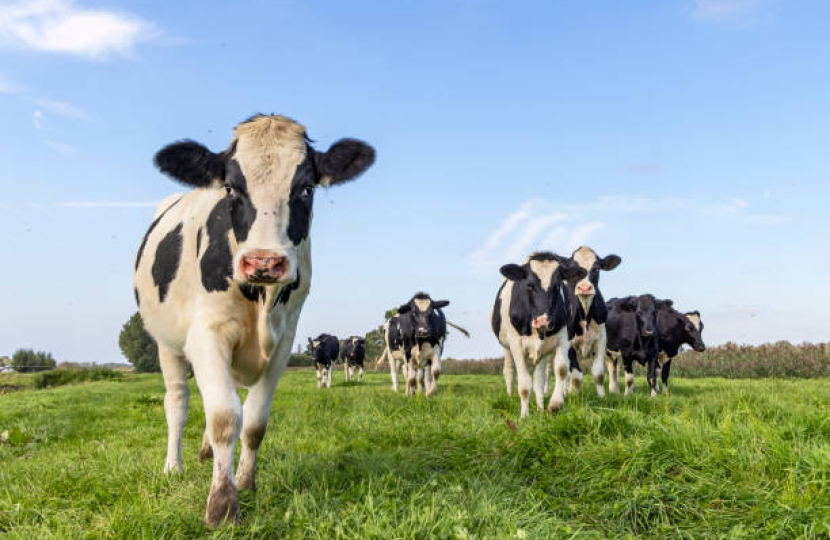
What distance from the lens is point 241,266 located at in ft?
12.7

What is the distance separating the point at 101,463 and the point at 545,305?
5337 millimetres

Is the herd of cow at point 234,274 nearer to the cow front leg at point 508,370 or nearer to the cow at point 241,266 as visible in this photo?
the cow at point 241,266

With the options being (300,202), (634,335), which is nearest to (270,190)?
(300,202)

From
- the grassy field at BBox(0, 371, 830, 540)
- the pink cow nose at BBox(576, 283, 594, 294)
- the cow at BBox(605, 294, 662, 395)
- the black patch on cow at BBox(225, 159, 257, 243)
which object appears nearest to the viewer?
the grassy field at BBox(0, 371, 830, 540)

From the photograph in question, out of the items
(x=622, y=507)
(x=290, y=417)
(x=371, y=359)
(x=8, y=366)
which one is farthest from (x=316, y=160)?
(x=8, y=366)

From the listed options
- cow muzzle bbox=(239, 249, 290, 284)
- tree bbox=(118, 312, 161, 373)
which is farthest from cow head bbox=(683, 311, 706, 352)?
tree bbox=(118, 312, 161, 373)

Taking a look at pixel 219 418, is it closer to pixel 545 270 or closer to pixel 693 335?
pixel 545 270

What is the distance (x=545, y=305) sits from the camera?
855cm

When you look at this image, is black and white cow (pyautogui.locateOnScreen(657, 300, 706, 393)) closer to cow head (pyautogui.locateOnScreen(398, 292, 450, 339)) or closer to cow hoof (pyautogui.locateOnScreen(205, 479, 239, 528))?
cow head (pyautogui.locateOnScreen(398, 292, 450, 339))

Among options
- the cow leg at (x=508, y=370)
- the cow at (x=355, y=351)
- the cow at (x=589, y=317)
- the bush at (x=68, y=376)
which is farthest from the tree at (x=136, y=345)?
the cow at (x=589, y=317)

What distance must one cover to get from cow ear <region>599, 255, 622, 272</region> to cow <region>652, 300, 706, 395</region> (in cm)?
492

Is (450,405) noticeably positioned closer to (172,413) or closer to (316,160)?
(172,413)

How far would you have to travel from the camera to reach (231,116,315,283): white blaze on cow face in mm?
3863

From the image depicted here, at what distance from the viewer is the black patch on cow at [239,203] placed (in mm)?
4195
